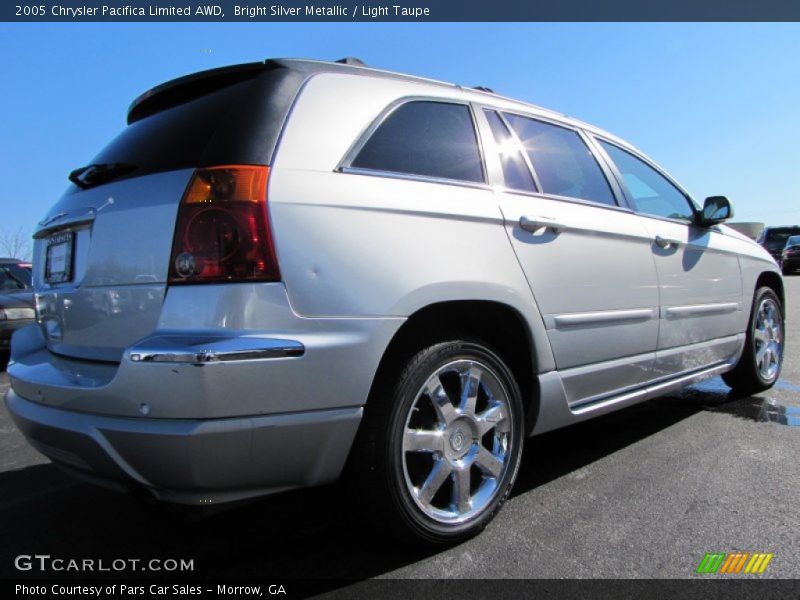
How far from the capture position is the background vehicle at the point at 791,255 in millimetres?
23688

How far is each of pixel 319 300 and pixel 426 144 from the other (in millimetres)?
875

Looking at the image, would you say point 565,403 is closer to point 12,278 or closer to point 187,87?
point 187,87

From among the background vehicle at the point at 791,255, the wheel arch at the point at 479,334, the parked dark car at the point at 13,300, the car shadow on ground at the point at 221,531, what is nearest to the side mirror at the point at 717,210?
the car shadow on ground at the point at 221,531

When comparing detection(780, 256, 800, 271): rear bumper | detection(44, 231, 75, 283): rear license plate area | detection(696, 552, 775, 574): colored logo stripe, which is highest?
detection(44, 231, 75, 283): rear license plate area

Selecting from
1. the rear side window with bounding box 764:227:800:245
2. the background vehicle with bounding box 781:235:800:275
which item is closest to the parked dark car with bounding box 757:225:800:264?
the rear side window with bounding box 764:227:800:245

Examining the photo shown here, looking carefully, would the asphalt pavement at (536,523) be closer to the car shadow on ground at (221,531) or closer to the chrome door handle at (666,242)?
the car shadow on ground at (221,531)

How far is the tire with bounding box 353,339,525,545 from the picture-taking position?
6.32 feet

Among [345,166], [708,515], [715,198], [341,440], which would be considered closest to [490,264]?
[345,166]

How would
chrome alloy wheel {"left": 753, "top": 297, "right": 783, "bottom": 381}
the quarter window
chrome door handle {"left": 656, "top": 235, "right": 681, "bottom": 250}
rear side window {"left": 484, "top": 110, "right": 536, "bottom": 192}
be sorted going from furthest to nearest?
chrome alloy wheel {"left": 753, "top": 297, "right": 783, "bottom": 381}, the quarter window, chrome door handle {"left": 656, "top": 235, "right": 681, "bottom": 250}, rear side window {"left": 484, "top": 110, "right": 536, "bottom": 192}

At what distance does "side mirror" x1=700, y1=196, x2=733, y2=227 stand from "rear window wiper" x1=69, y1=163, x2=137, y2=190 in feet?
11.4

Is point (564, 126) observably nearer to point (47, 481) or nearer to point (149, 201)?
point (149, 201)

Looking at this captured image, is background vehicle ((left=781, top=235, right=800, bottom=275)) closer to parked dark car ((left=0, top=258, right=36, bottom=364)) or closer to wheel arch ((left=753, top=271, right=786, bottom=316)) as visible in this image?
wheel arch ((left=753, top=271, right=786, bottom=316))

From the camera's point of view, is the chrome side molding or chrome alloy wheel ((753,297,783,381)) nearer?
the chrome side molding

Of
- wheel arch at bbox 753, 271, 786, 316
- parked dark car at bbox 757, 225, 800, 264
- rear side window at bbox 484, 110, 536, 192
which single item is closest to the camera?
rear side window at bbox 484, 110, 536, 192
